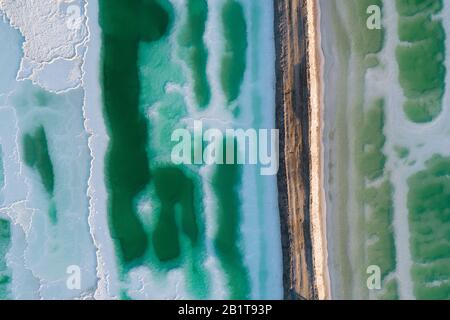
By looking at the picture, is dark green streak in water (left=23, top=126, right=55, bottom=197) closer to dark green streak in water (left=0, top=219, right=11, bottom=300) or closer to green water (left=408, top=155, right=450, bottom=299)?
dark green streak in water (left=0, top=219, right=11, bottom=300)

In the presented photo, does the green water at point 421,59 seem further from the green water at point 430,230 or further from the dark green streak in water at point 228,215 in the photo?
the dark green streak in water at point 228,215

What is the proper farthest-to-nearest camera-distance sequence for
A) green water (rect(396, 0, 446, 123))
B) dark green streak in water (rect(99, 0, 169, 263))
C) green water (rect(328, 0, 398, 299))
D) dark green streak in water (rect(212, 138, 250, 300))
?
dark green streak in water (rect(212, 138, 250, 300)), dark green streak in water (rect(99, 0, 169, 263)), green water (rect(328, 0, 398, 299)), green water (rect(396, 0, 446, 123))

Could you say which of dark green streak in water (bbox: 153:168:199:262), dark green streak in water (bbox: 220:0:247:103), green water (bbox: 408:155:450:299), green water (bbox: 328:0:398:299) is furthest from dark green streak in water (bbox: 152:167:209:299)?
green water (bbox: 408:155:450:299)

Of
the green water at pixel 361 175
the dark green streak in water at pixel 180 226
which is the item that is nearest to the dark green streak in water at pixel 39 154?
the dark green streak in water at pixel 180 226

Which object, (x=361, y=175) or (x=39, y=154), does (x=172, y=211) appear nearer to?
(x=39, y=154)

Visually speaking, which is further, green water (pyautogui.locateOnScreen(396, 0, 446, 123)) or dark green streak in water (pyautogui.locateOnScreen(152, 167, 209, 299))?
dark green streak in water (pyautogui.locateOnScreen(152, 167, 209, 299))
